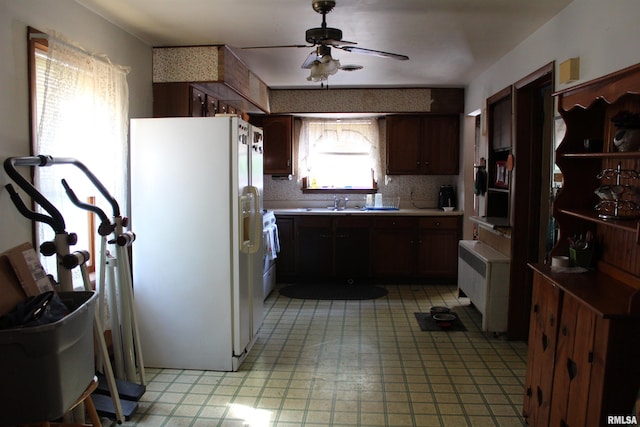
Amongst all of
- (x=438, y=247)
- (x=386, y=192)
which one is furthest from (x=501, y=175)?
(x=386, y=192)

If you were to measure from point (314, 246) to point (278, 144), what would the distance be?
1.42m

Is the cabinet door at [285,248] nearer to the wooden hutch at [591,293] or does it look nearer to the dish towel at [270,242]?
the dish towel at [270,242]

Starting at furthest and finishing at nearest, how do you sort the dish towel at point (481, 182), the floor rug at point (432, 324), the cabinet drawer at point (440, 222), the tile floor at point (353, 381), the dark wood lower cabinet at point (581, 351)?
the cabinet drawer at point (440, 222) → the dish towel at point (481, 182) → the floor rug at point (432, 324) → the tile floor at point (353, 381) → the dark wood lower cabinet at point (581, 351)

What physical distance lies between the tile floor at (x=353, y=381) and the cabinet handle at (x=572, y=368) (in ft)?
2.39

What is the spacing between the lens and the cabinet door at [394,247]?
19.6ft

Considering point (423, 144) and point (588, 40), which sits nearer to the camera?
point (588, 40)

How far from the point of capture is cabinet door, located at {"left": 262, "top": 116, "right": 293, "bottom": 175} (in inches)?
249

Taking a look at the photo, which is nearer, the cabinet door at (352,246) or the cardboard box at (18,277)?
the cardboard box at (18,277)

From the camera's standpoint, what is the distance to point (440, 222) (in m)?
5.93

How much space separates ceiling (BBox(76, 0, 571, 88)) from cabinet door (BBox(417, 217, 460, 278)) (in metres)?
2.01

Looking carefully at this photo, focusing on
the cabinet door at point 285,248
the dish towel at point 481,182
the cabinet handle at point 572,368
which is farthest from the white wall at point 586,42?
the cabinet door at point 285,248

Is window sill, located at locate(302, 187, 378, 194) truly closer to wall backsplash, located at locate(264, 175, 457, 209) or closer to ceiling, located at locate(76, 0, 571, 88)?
wall backsplash, located at locate(264, 175, 457, 209)

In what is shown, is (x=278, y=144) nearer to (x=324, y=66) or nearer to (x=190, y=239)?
(x=190, y=239)

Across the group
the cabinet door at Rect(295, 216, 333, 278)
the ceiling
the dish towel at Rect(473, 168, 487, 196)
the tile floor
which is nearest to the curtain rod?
the ceiling
